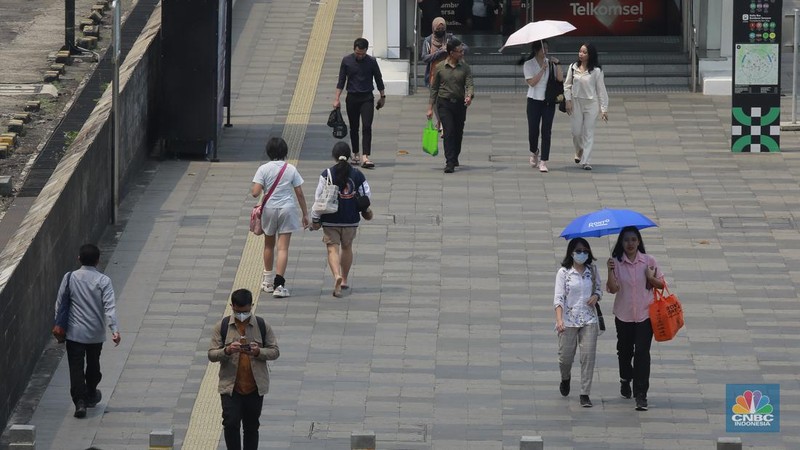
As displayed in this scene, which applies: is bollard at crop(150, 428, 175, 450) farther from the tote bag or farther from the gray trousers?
the tote bag

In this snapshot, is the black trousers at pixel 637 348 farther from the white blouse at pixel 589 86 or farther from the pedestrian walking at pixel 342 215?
the white blouse at pixel 589 86

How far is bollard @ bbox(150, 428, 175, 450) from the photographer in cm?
1019

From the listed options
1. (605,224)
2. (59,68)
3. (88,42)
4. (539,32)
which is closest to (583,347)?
(605,224)

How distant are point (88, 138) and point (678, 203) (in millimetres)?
5864

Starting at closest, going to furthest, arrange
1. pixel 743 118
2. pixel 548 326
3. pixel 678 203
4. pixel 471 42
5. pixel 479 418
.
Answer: pixel 479 418
pixel 548 326
pixel 678 203
pixel 743 118
pixel 471 42

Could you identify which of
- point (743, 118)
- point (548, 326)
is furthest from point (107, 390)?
point (743, 118)

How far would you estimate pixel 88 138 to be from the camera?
53.6ft

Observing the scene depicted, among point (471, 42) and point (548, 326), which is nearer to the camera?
point (548, 326)

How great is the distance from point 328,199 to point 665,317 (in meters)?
3.58

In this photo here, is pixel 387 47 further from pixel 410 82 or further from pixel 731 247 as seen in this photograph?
pixel 731 247

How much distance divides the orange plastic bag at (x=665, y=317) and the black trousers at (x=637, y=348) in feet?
0.23

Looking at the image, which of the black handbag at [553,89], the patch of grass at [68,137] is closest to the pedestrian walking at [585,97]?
the black handbag at [553,89]

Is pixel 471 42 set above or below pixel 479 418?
above

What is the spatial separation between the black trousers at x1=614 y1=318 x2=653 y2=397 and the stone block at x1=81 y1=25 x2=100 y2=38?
1373 centimetres
